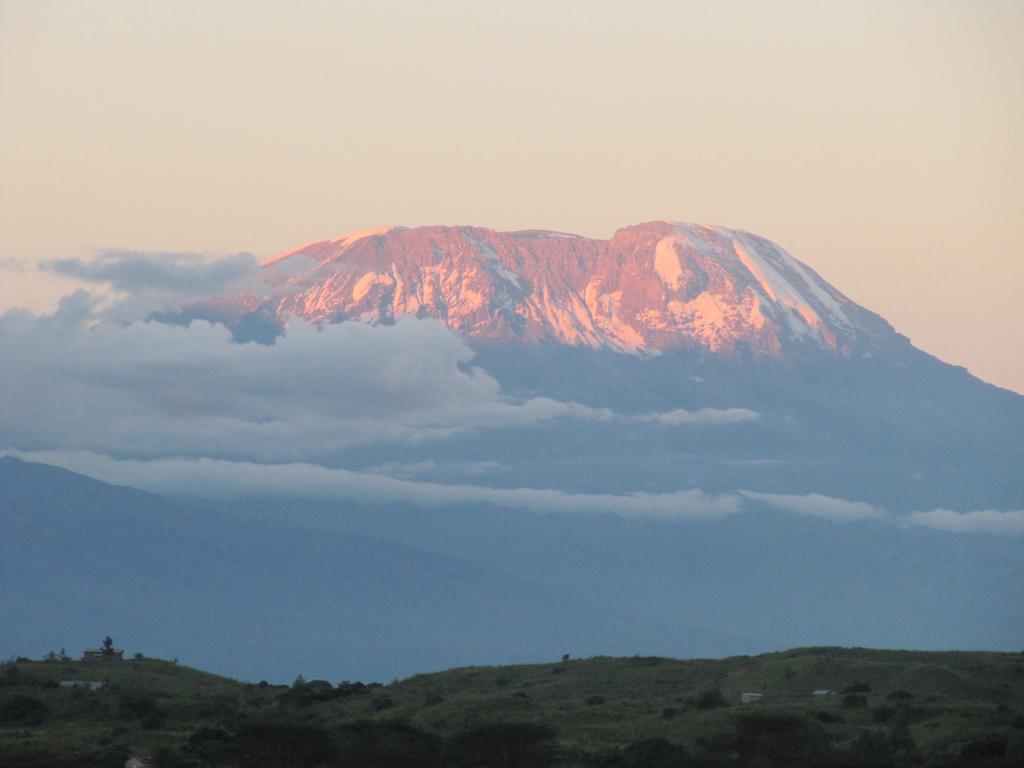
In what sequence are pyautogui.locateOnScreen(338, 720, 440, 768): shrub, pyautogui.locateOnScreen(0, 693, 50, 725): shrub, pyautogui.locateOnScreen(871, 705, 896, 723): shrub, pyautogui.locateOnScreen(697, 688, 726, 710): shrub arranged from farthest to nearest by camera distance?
1. pyautogui.locateOnScreen(0, 693, 50, 725): shrub
2. pyautogui.locateOnScreen(697, 688, 726, 710): shrub
3. pyautogui.locateOnScreen(871, 705, 896, 723): shrub
4. pyautogui.locateOnScreen(338, 720, 440, 768): shrub

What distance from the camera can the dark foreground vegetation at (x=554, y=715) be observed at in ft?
318

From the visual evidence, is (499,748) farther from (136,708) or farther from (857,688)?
(857,688)

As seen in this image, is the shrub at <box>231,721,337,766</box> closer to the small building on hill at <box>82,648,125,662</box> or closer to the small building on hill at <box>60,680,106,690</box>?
the small building on hill at <box>60,680,106,690</box>

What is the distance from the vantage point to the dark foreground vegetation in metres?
96.8

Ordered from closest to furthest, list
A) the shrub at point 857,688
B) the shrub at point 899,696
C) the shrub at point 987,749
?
1. the shrub at point 987,749
2. the shrub at point 899,696
3. the shrub at point 857,688

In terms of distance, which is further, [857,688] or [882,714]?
[857,688]

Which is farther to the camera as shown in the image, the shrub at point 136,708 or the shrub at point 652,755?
the shrub at point 136,708

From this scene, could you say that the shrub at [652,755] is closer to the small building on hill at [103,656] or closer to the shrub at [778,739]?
the shrub at [778,739]

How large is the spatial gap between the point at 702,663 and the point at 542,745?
4166cm

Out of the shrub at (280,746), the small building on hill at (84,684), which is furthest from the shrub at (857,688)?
the small building on hill at (84,684)

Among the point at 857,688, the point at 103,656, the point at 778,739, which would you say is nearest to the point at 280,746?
the point at 778,739

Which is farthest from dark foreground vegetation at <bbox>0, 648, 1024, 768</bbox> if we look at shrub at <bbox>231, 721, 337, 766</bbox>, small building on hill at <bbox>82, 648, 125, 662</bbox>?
small building on hill at <bbox>82, 648, 125, 662</bbox>

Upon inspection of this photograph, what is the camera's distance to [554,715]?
11588 cm

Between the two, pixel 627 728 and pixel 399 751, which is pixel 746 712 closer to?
pixel 627 728
